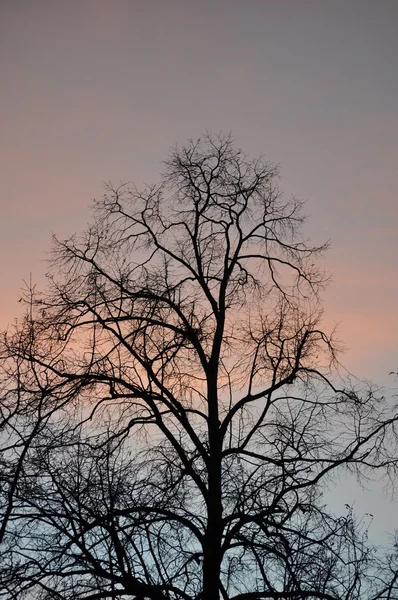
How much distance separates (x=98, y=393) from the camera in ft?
45.8

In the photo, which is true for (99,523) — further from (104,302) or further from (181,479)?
(104,302)

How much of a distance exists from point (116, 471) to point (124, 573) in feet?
5.02

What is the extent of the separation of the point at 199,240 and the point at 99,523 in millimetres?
5478

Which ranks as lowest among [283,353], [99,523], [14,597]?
[14,597]

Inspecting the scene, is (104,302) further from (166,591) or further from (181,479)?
(166,591)

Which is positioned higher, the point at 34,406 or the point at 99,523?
the point at 34,406

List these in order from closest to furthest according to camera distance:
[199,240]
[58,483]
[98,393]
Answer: [58,483] < [98,393] < [199,240]

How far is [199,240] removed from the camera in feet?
51.0

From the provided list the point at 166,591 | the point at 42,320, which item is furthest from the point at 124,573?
the point at 42,320

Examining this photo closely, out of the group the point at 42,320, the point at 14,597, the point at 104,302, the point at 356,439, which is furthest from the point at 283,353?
the point at 14,597

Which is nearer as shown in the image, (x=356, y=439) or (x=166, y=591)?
(x=166, y=591)

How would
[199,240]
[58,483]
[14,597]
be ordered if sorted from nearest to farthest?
1. [14,597]
2. [58,483]
3. [199,240]

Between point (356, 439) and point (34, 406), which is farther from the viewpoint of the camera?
point (356, 439)

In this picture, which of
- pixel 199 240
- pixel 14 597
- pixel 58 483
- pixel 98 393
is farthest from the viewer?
pixel 199 240
